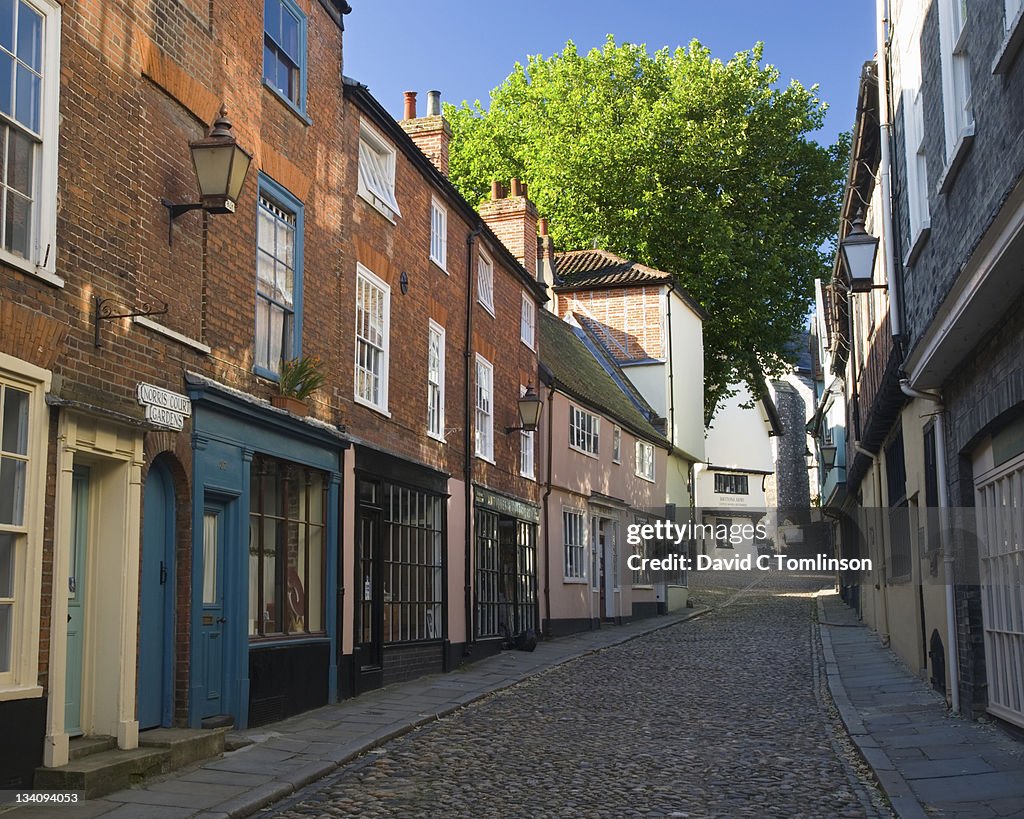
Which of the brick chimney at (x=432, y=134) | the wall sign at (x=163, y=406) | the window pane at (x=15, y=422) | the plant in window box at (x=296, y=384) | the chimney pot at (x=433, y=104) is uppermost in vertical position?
the chimney pot at (x=433, y=104)

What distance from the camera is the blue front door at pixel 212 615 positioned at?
33.5 feet

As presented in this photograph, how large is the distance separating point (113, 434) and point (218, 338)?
6.91 ft

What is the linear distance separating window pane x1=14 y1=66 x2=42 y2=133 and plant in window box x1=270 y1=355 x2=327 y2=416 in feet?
14.0

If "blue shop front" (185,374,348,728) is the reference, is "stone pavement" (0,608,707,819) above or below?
below

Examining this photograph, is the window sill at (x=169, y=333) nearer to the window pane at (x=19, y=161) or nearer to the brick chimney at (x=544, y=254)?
the window pane at (x=19, y=161)

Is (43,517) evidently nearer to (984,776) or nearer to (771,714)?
(984,776)

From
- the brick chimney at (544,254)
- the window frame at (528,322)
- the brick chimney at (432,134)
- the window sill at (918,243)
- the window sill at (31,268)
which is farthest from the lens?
the brick chimney at (544,254)

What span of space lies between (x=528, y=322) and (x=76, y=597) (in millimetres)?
15391

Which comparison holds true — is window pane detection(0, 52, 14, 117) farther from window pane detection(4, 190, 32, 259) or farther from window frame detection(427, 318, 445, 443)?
window frame detection(427, 318, 445, 443)

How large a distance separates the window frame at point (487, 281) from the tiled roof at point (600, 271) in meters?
13.1

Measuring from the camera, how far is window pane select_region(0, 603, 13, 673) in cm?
740

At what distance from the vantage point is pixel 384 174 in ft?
51.2

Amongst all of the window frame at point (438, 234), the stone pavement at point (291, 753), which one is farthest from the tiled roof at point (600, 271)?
the stone pavement at point (291, 753)

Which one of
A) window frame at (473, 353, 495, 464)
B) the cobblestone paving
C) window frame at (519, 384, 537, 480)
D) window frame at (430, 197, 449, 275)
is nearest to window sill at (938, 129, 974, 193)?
the cobblestone paving
